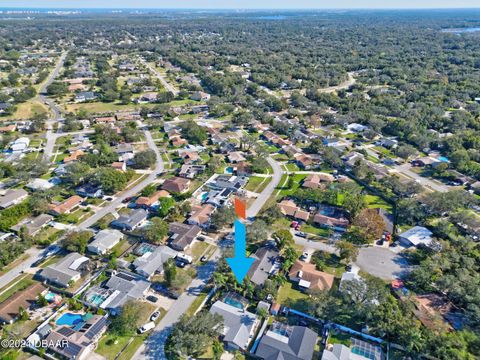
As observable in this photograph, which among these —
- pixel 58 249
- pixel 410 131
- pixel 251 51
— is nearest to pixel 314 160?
pixel 410 131

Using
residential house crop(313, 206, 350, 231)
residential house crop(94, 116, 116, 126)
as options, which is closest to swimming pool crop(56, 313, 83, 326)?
residential house crop(313, 206, 350, 231)

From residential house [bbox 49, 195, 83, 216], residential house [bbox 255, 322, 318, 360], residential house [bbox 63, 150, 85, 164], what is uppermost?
residential house [bbox 255, 322, 318, 360]

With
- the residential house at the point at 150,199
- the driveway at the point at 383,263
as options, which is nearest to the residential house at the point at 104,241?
the residential house at the point at 150,199

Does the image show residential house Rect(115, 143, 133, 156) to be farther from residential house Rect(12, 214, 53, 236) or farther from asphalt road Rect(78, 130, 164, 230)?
residential house Rect(12, 214, 53, 236)

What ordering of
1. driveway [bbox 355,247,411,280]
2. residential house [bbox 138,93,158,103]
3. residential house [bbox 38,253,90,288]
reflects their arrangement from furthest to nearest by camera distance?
residential house [bbox 138,93,158,103], driveway [bbox 355,247,411,280], residential house [bbox 38,253,90,288]

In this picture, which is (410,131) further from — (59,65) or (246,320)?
(59,65)

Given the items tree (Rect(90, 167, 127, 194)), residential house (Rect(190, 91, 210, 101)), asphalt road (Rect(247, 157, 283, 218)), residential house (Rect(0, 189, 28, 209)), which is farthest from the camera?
residential house (Rect(190, 91, 210, 101))

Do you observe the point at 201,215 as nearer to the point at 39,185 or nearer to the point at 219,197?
the point at 219,197
